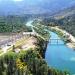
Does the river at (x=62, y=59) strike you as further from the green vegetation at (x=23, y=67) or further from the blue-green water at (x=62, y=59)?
the green vegetation at (x=23, y=67)

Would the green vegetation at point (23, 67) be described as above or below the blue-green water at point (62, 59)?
above

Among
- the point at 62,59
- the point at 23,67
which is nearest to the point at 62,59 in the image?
the point at 62,59

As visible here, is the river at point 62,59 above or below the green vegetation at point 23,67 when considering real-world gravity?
below

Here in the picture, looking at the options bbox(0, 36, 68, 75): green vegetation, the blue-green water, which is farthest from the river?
bbox(0, 36, 68, 75): green vegetation

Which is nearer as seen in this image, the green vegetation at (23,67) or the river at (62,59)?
the green vegetation at (23,67)

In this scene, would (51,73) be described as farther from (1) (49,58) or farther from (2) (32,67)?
(1) (49,58)

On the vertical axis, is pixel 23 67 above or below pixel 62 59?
above

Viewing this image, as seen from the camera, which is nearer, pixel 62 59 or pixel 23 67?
pixel 23 67

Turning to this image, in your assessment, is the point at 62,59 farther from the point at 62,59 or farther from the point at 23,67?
the point at 23,67

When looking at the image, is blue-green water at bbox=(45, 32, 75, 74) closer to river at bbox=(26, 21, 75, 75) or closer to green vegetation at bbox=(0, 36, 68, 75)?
river at bbox=(26, 21, 75, 75)

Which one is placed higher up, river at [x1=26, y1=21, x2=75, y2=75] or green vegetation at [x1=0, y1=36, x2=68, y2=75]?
green vegetation at [x1=0, y1=36, x2=68, y2=75]

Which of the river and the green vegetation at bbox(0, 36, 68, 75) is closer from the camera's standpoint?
the green vegetation at bbox(0, 36, 68, 75)

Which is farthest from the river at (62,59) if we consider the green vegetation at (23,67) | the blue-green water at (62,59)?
the green vegetation at (23,67)
